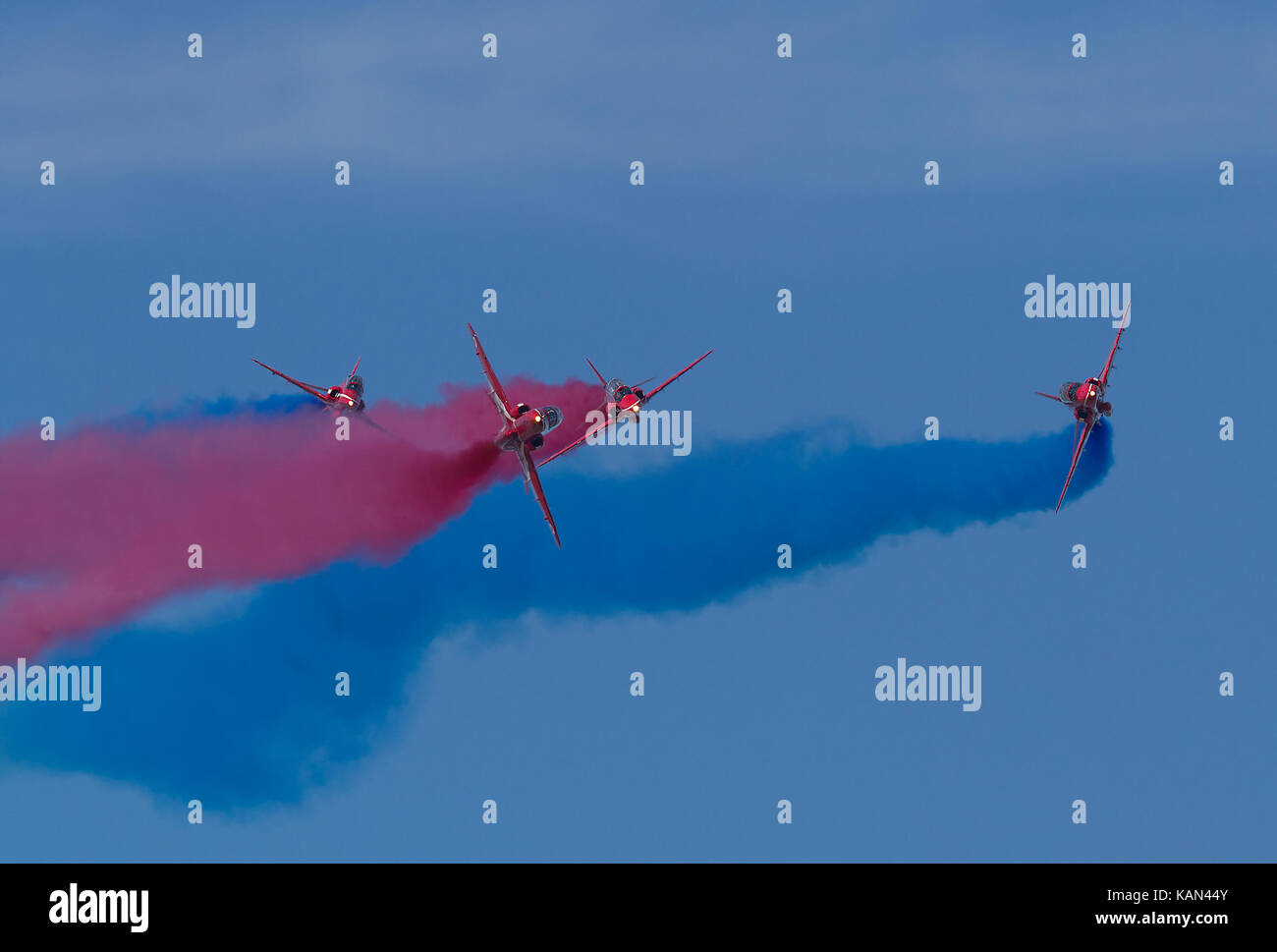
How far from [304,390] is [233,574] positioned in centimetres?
777

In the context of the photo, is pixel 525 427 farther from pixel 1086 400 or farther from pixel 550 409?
pixel 1086 400

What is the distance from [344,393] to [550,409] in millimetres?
8951

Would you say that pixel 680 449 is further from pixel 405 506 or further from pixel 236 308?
pixel 236 308

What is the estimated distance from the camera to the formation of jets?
251 ft

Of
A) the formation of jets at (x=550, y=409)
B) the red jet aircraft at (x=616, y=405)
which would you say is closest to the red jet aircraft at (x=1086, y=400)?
the formation of jets at (x=550, y=409)

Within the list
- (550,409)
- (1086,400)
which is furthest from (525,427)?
(1086,400)

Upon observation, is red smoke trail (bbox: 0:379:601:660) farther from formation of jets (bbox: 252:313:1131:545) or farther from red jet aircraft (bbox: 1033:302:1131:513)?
red jet aircraft (bbox: 1033:302:1131:513)

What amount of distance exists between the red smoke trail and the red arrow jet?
31.5 inches

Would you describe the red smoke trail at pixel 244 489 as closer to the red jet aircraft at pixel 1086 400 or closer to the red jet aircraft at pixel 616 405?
the red jet aircraft at pixel 616 405

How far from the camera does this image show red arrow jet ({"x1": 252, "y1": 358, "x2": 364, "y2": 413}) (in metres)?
80.4

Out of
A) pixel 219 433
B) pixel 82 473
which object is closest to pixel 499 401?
pixel 219 433

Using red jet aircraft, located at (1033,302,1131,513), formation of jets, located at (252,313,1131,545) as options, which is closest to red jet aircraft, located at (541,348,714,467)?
formation of jets, located at (252,313,1131,545)

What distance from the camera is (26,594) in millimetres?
78625

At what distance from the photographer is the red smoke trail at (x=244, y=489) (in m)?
80.0
